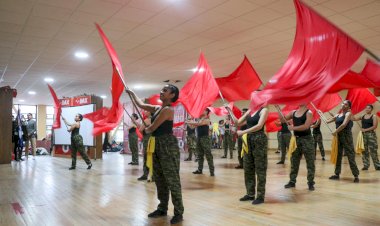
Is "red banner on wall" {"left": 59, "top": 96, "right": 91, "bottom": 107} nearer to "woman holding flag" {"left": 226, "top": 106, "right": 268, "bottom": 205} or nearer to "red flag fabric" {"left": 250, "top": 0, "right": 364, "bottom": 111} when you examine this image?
"woman holding flag" {"left": 226, "top": 106, "right": 268, "bottom": 205}

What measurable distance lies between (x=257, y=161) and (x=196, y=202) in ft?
3.42

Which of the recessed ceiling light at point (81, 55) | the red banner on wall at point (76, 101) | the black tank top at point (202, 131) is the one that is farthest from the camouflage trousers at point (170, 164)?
the red banner on wall at point (76, 101)

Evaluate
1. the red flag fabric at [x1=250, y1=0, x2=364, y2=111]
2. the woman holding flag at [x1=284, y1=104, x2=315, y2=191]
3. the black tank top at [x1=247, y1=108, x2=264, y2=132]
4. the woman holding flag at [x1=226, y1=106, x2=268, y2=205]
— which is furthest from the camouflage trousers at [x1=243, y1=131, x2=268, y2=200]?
the woman holding flag at [x1=284, y1=104, x2=315, y2=191]

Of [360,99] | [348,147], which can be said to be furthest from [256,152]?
[360,99]

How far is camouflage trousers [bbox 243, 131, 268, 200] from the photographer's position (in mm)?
4301

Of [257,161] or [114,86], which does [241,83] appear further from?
[114,86]

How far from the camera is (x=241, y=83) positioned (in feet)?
19.2

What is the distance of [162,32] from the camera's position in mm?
7410

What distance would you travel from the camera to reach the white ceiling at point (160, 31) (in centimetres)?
589

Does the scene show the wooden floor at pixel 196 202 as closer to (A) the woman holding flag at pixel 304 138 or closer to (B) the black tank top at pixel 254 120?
(A) the woman holding flag at pixel 304 138

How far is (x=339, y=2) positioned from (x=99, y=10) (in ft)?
14.1

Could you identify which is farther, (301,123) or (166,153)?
(301,123)

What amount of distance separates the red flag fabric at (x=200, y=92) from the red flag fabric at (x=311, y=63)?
2.13 meters

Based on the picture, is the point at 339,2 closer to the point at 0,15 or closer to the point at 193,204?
the point at 193,204
